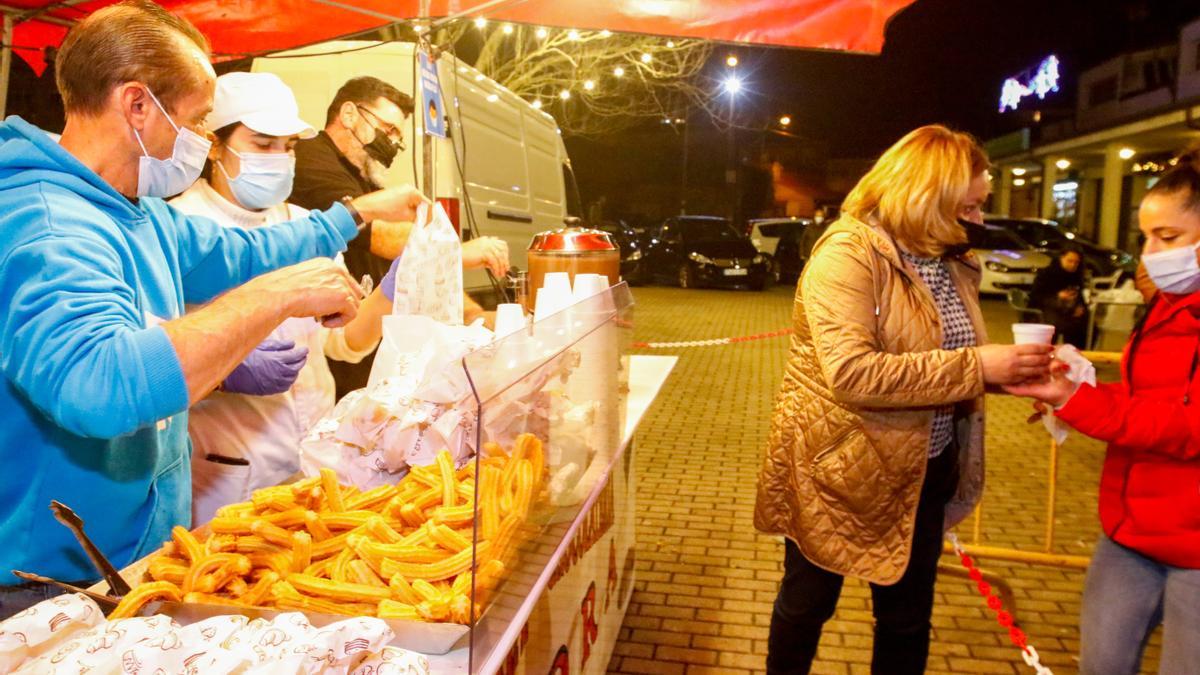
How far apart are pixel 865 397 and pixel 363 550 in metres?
1.49

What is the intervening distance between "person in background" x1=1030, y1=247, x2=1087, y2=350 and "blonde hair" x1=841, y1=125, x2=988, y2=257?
26.1 ft

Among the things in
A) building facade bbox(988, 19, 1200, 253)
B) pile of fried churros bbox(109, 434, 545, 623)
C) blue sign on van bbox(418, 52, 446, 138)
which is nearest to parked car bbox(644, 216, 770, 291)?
building facade bbox(988, 19, 1200, 253)

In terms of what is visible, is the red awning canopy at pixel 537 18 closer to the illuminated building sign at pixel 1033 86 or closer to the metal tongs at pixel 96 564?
the metal tongs at pixel 96 564

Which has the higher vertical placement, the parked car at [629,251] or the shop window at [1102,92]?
the shop window at [1102,92]

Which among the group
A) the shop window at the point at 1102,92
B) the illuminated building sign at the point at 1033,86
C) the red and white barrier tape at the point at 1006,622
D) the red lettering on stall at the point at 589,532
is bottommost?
the red and white barrier tape at the point at 1006,622

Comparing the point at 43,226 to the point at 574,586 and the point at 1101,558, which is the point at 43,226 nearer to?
the point at 574,586

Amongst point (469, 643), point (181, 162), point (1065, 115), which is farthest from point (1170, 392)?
point (1065, 115)

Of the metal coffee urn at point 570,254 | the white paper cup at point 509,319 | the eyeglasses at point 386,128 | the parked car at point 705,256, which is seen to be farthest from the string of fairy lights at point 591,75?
the white paper cup at point 509,319

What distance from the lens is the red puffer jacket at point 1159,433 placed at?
2340 millimetres

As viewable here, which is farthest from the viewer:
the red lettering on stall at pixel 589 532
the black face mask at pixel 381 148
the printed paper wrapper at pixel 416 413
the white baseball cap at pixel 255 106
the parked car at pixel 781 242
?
the parked car at pixel 781 242

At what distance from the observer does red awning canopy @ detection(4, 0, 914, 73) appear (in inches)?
157

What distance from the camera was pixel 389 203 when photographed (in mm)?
2922

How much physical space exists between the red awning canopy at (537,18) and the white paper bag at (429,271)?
198cm

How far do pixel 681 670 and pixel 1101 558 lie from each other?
183cm
